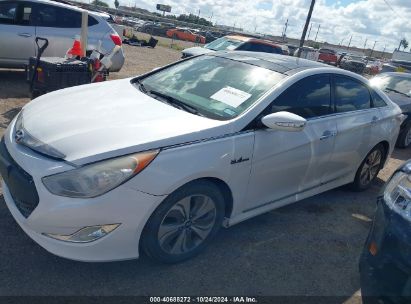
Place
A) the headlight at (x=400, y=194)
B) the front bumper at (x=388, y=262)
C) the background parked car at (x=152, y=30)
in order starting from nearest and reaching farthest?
the front bumper at (x=388, y=262)
the headlight at (x=400, y=194)
the background parked car at (x=152, y=30)

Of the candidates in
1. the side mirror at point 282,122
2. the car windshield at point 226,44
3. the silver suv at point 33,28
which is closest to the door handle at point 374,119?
the side mirror at point 282,122

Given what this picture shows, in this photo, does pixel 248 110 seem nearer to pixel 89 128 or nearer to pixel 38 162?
pixel 89 128

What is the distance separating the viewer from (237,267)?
3197 millimetres

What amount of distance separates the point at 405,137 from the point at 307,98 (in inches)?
206

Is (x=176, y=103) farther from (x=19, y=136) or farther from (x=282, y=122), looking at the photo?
(x=19, y=136)

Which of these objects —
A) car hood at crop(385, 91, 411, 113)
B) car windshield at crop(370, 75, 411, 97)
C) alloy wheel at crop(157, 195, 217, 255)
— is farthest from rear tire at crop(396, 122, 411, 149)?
alloy wheel at crop(157, 195, 217, 255)

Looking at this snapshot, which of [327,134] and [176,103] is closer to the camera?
[176,103]

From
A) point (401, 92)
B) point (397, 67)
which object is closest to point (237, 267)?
point (401, 92)

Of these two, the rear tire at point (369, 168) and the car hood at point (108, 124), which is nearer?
the car hood at point (108, 124)

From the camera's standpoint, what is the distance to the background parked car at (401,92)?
8023 millimetres

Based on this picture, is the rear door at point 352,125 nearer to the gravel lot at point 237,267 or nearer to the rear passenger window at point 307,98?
the rear passenger window at point 307,98

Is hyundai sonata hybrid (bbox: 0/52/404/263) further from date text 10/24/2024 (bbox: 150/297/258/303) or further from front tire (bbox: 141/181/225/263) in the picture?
date text 10/24/2024 (bbox: 150/297/258/303)

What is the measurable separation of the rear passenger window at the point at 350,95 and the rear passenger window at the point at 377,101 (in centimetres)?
11

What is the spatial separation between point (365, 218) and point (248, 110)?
2.23 m
